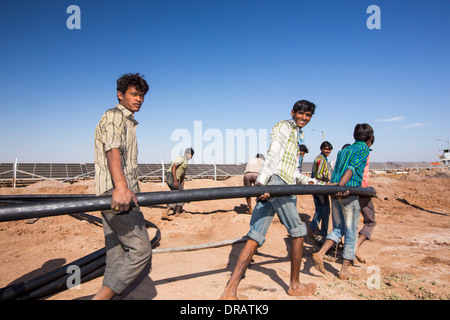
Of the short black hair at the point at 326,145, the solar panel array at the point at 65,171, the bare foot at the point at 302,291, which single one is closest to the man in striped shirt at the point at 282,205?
the bare foot at the point at 302,291

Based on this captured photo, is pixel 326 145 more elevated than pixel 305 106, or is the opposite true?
pixel 305 106

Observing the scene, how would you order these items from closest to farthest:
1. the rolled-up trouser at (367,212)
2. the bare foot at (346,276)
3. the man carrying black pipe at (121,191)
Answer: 1. the man carrying black pipe at (121,191)
2. the bare foot at (346,276)
3. the rolled-up trouser at (367,212)

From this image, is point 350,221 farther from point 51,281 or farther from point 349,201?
point 51,281

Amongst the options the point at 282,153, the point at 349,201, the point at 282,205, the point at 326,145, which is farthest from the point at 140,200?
the point at 326,145

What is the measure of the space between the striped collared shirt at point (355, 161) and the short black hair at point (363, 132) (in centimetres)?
14

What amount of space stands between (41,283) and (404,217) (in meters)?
9.54

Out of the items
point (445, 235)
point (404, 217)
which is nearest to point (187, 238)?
point (445, 235)

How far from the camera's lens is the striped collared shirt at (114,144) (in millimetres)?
1994

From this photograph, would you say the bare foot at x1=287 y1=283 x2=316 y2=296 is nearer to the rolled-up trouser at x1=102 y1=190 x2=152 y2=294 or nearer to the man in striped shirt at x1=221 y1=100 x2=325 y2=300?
the man in striped shirt at x1=221 y1=100 x2=325 y2=300

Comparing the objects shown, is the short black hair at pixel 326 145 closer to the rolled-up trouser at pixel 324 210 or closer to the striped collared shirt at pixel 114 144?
the rolled-up trouser at pixel 324 210

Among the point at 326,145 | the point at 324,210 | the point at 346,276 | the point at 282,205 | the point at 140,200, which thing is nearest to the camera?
the point at 140,200

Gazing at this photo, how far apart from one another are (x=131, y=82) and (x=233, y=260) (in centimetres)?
289

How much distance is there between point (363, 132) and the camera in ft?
12.5
